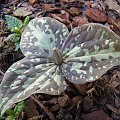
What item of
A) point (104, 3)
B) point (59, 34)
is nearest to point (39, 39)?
point (59, 34)

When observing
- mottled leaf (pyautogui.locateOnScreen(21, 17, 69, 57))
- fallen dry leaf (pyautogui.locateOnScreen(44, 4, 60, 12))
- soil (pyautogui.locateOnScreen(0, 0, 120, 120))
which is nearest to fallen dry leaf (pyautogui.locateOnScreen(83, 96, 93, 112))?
soil (pyautogui.locateOnScreen(0, 0, 120, 120))

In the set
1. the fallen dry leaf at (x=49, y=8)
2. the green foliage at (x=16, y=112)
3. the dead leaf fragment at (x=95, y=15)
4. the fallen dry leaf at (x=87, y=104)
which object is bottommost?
the fallen dry leaf at (x=87, y=104)

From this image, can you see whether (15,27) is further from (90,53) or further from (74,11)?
(90,53)

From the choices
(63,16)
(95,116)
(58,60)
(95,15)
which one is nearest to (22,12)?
(63,16)

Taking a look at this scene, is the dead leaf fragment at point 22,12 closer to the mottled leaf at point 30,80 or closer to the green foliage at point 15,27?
the green foliage at point 15,27

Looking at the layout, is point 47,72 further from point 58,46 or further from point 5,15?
point 5,15

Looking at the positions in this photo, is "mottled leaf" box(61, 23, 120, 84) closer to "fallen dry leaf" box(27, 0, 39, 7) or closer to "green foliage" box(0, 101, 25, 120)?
"green foliage" box(0, 101, 25, 120)

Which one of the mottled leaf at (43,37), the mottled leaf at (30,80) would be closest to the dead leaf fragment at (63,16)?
the mottled leaf at (43,37)

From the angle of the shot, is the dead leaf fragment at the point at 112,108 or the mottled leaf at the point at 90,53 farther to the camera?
the dead leaf fragment at the point at 112,108
